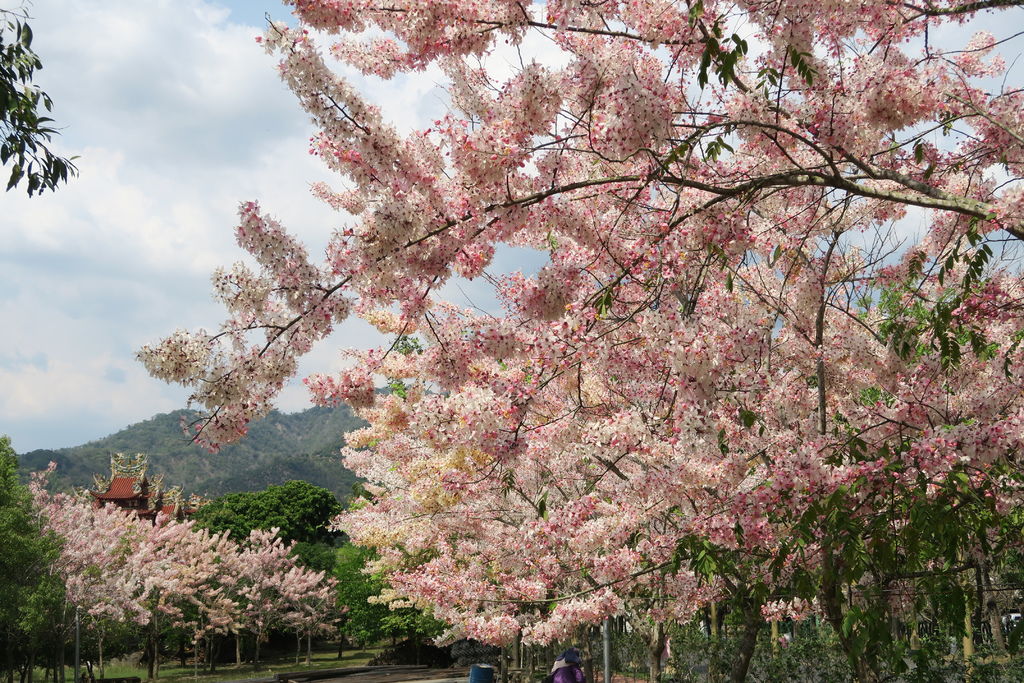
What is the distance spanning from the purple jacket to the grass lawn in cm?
2877

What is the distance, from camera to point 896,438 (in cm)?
601

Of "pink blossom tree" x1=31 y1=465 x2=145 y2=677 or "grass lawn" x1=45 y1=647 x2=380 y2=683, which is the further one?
"grass lawn" x1=45 y1=647 x2=380 y2=683

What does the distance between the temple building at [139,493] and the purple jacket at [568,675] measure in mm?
50587

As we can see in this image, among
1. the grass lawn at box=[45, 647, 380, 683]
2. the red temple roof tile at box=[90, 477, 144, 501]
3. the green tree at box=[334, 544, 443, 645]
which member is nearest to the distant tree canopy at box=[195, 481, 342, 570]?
the grass lawn at box=[45, 647, 380, 683]

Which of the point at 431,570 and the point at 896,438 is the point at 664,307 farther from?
the point at 431,570

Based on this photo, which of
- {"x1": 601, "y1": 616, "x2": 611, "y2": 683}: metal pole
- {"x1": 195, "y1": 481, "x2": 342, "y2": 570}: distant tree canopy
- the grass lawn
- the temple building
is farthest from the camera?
the temple building

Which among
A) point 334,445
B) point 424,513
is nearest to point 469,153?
point 424,513

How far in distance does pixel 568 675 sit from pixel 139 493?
184 feet

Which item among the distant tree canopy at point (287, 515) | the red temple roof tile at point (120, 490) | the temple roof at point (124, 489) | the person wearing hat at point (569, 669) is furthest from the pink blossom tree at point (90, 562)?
the temple roof at point (124, 489)

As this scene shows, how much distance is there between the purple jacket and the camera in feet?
33.5

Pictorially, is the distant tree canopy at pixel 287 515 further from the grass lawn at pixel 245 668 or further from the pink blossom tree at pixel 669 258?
the pink blossom tree at pixel 669 258

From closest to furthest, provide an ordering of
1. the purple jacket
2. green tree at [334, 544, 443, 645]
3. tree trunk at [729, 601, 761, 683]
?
1. tree trunk at [729, 601, 761, 683]
2. the purple jacket
3. green tree at [334, 544, 443, 645]

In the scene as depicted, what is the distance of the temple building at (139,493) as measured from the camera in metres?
56.8

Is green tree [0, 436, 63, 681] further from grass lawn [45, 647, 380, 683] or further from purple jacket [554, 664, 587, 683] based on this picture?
purple jacket [554, 664, 587, 683]
